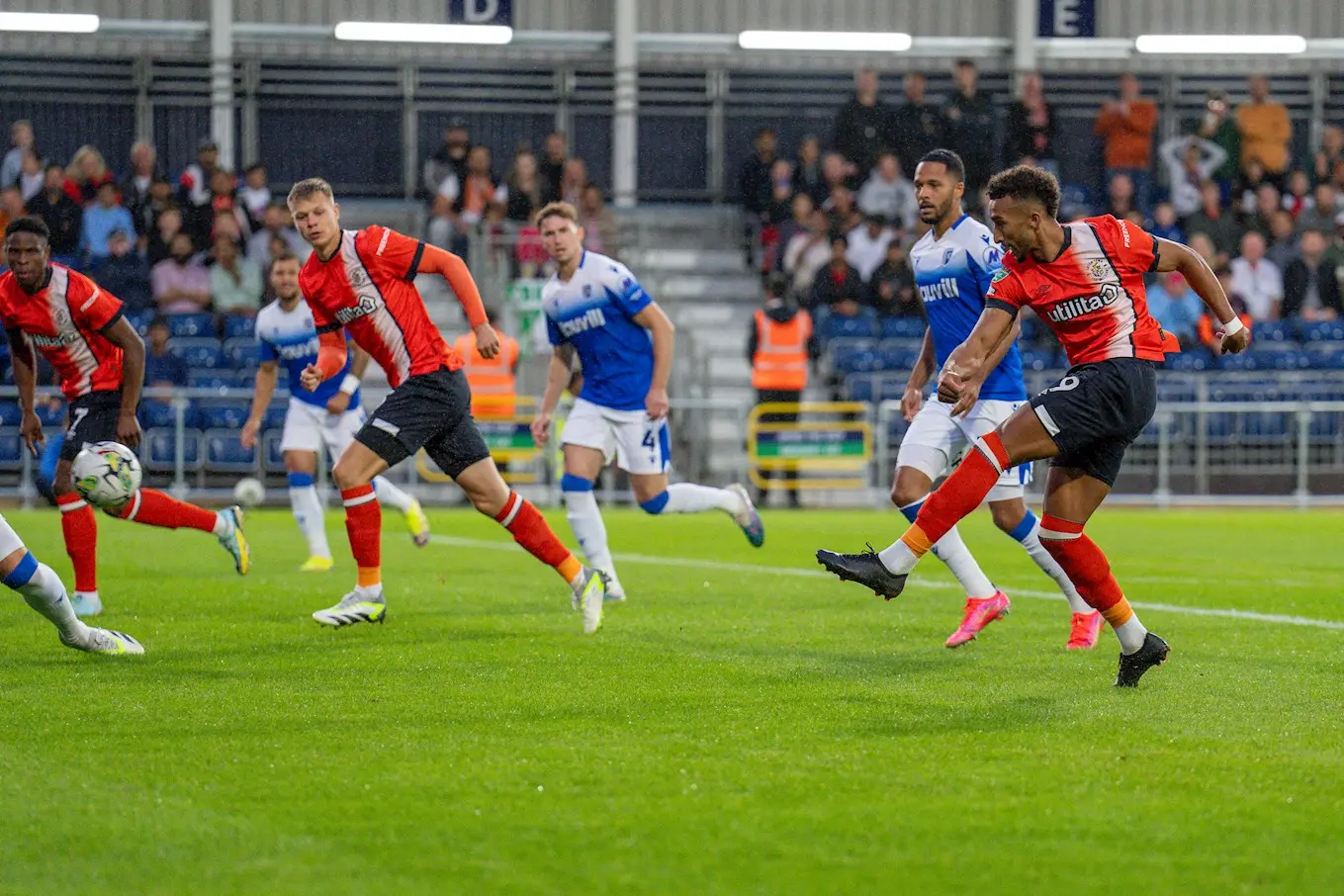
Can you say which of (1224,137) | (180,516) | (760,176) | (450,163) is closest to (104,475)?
(180,516)

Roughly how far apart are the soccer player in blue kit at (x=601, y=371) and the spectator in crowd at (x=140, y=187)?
554 inches

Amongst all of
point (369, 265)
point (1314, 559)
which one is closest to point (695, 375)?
point (1314, 559)

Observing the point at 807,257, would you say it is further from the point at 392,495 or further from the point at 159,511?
the point at 159,511

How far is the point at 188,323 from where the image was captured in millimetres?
22641

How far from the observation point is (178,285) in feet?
74.9

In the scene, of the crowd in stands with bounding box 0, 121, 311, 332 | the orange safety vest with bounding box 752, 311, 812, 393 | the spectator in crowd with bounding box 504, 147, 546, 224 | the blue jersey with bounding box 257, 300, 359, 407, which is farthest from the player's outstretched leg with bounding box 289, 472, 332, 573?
the spectator in crowd with bounding box 504, 147, 546, 224

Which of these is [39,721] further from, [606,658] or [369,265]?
[369,265]

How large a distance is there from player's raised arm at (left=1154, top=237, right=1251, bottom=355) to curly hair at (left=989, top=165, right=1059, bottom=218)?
1.43ft

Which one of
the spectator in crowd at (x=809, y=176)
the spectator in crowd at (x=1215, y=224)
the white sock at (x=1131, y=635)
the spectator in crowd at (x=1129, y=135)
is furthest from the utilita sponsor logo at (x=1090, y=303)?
the spectator in crowd at (x=1129, y=135)

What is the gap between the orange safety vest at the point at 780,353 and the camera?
71.0 feet

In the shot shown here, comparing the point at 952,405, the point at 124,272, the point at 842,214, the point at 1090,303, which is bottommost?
the point at 952,405

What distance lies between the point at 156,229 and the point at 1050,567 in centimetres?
1677

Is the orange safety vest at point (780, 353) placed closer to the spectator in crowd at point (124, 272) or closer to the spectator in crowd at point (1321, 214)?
the spectator in crowd at point (124, 272)

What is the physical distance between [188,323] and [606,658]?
16033 mm
